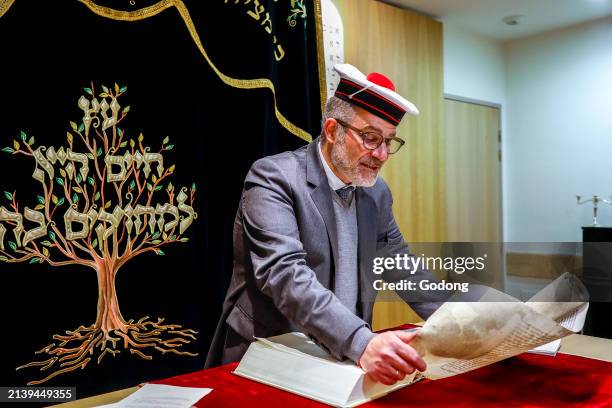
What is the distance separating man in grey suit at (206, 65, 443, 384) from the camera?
4.68 feet

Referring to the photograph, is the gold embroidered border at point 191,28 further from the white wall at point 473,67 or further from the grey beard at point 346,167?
the white wall at point 473,67

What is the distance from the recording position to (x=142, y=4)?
7.98 feet

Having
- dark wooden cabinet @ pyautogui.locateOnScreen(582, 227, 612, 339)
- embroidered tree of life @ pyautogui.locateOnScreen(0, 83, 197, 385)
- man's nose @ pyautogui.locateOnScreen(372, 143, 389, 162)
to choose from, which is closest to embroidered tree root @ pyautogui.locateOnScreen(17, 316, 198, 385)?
embroidered tree of life @ pyautogui.locateOnScreen(0, 83, 197, 385)

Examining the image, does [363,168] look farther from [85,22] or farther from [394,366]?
[85,22]

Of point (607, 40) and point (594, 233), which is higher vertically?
point (607, 40)

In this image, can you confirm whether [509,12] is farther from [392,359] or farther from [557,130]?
[392,359]

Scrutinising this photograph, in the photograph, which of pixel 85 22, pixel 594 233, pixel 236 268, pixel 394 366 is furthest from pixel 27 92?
pixel 594 233

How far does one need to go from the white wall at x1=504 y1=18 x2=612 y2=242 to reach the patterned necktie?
374cm

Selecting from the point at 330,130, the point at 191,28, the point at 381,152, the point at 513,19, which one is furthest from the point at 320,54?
the point at 513,19

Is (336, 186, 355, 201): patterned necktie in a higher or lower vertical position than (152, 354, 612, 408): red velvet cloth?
higher

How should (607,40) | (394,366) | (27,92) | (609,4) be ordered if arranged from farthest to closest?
(607,40)
(609,4)
(27,92)
(394,366)

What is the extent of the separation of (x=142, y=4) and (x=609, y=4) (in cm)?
375

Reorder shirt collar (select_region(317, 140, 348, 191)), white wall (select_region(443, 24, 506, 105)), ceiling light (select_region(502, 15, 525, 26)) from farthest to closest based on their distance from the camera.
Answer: white wall (select_region(443, 24, 506, 105)) < ceiling light (select_region(502, 15, 525, 26)) < shirt collar (select_region(317, 140, 348, 191))

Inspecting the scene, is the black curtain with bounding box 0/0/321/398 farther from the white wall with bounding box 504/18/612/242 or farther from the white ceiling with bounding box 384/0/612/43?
the white wall with bounding box 504/18/612/242
